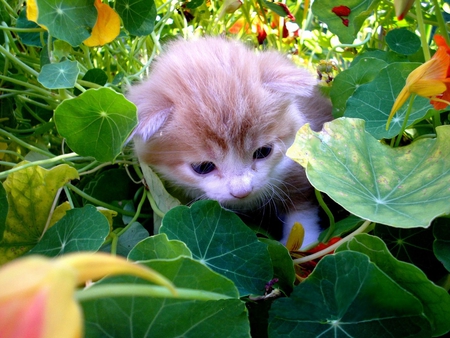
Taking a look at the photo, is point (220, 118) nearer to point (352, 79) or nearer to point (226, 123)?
point (226, 123)

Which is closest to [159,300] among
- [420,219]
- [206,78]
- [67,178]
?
[420,219]

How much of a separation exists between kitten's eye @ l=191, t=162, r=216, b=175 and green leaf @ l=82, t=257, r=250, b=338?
80cm

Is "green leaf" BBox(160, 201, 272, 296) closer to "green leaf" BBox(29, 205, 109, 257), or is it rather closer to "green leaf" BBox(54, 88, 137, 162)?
"green leaf" BBox(29, 205, 109, 257)

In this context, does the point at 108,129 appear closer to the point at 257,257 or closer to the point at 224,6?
the point at 257,257

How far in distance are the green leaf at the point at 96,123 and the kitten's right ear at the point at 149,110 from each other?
0.14 meters

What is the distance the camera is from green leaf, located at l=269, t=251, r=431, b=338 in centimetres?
64

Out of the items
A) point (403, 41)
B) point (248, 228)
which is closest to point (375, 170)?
point (248, 228)

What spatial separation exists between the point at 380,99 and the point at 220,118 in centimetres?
45

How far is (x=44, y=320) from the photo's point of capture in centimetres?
A: 24

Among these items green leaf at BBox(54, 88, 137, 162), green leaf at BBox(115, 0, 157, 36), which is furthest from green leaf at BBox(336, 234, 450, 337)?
green leaf at BBox(115, 0, 157, 36)

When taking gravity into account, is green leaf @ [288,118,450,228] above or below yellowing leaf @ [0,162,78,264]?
above

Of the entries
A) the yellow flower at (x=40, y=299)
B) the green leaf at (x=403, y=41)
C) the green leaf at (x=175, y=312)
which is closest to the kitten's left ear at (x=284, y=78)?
the green leaf at (x=403, y=41)

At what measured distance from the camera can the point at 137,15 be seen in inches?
51.4

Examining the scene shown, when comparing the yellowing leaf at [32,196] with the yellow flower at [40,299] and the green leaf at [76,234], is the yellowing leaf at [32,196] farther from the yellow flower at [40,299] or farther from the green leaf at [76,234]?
the yellow flower at [40,299]
